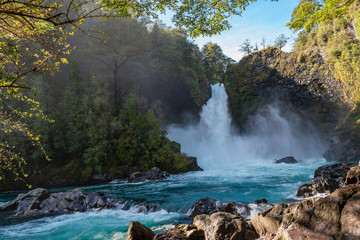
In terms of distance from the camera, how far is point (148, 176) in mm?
14742

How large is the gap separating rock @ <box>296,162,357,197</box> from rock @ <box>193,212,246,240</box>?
20.6 feet

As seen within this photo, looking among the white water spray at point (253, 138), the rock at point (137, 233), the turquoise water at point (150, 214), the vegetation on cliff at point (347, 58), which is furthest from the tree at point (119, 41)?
the rock at point (137, 233)

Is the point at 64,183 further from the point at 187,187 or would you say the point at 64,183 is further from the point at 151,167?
the point at 187,187

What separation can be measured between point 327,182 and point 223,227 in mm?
7171

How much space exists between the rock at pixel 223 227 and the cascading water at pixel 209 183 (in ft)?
9.39

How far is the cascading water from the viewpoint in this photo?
714 centimetres

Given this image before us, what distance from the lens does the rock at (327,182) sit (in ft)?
27.8

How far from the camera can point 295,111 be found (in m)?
25.9

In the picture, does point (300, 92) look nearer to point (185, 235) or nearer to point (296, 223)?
point (185, 235)

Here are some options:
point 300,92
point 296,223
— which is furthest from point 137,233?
point 300,92

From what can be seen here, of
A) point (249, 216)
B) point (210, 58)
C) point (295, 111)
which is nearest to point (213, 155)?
point (295, 111)

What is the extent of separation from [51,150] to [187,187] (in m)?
10.7

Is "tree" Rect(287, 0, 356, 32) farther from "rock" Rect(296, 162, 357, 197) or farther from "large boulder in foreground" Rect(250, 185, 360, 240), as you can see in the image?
"large boulder in foreground" Rect(250, 185, 360, 240)

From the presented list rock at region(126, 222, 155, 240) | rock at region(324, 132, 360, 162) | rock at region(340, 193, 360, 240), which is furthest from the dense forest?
rock at region(324, 132, 360, 162)
